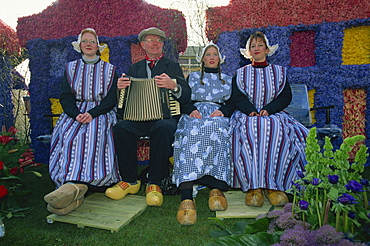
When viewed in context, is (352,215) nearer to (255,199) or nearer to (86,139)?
(255,199)

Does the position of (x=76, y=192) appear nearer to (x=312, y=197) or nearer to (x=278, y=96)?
(x=312, y=197)

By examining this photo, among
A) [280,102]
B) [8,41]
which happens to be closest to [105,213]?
[280,102]

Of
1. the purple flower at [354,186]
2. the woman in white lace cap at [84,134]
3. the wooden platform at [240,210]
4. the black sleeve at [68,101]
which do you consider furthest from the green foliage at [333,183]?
the black sleeve at [68,101]

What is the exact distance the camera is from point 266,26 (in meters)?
5.50

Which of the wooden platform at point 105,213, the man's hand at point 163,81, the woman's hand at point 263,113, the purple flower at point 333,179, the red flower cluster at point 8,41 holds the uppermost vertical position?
the red flower cluster at point 8,41

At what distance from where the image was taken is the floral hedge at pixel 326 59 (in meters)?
5.23

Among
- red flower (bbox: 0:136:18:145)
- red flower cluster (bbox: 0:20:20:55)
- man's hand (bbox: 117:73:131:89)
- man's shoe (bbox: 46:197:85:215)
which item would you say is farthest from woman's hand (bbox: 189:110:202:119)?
red flower cluster (bbox: 0:20:20:55)

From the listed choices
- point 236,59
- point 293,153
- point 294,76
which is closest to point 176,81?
point 293,153

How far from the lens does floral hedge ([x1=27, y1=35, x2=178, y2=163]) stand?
5.78m

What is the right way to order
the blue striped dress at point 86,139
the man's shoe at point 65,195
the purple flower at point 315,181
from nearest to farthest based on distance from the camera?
the purple flower at point 315,181 < the man's shoe at point 65,195 < the blue striped dress at point 86,139

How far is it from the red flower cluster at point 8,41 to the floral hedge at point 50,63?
100 centimetres

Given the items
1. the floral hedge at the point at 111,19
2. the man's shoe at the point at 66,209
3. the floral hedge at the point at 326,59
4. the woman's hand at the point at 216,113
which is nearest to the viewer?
the man's shoe at the point at 66,209

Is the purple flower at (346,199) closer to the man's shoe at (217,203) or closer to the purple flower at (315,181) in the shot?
the purple flower at (315,181)

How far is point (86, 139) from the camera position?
3.08 metres
